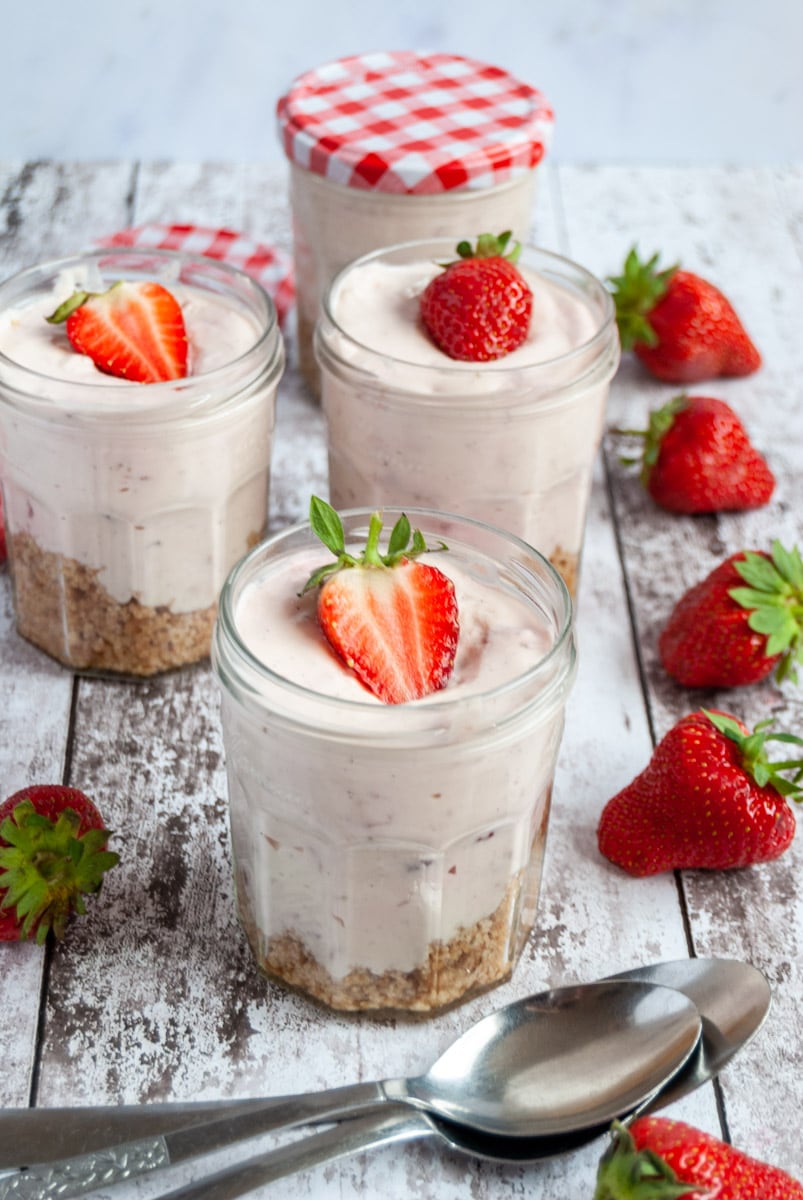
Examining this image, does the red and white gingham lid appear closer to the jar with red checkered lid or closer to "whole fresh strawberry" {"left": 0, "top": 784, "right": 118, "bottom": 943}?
the jar with red checkered lid

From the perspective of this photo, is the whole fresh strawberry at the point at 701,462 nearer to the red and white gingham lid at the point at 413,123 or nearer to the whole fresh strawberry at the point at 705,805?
the red and white gingham lid at the point at 413,123

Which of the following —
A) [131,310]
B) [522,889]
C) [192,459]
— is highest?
[131,310]

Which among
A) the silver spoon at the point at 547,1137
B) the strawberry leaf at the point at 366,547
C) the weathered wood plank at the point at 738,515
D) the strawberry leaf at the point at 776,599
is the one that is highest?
the strawberry leaf at the point at 366,547

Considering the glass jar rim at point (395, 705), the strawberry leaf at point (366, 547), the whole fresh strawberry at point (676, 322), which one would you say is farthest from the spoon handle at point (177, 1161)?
the whole fresh strawberry at point (676, 322)

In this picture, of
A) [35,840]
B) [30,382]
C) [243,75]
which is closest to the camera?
[35,840]

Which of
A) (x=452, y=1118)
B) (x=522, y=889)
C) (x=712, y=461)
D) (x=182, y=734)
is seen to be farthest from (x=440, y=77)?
(x=452, y=1118)

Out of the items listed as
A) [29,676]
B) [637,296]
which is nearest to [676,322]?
[637,296]

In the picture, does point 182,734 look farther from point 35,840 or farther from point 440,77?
point 440,77
